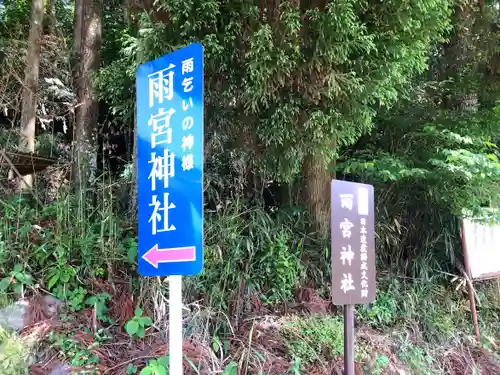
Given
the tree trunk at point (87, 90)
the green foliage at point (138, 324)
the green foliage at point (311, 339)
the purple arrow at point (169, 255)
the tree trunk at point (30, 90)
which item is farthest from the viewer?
the tree trunk at point (30, 90)

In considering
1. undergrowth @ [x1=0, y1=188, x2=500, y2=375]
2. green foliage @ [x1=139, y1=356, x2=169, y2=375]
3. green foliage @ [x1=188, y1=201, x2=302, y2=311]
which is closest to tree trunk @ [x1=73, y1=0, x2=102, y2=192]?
undergrowth @ [x1=0, y1=188, x2=500, y2=375]

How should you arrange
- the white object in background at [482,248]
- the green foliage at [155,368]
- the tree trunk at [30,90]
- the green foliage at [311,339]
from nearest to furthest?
1. the green foliage at [155,368]
2. the green foliage at [311,339]
3. the white object in background at [482,248]
4. the tree trunk at [30,90]

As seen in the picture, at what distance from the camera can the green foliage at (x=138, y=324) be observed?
3.48 metres

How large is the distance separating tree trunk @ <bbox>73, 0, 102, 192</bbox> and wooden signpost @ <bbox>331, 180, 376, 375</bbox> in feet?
11.9

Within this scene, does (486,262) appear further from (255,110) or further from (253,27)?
(253,27)

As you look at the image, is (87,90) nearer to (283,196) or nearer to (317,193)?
(283,196)

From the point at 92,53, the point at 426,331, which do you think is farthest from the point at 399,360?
the point at 92,53

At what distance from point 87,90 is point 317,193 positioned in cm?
386

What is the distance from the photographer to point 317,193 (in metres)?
5.86

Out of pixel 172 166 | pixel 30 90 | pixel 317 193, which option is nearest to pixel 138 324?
pixel 172 166

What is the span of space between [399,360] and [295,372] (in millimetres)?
1557

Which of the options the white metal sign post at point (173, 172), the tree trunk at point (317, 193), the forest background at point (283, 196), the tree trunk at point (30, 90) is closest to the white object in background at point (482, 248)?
the forest background at point (283, 196)

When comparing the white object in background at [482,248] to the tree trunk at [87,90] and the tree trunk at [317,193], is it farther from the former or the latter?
the tree trunk at [87,90]

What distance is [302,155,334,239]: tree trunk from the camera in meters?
5.72
